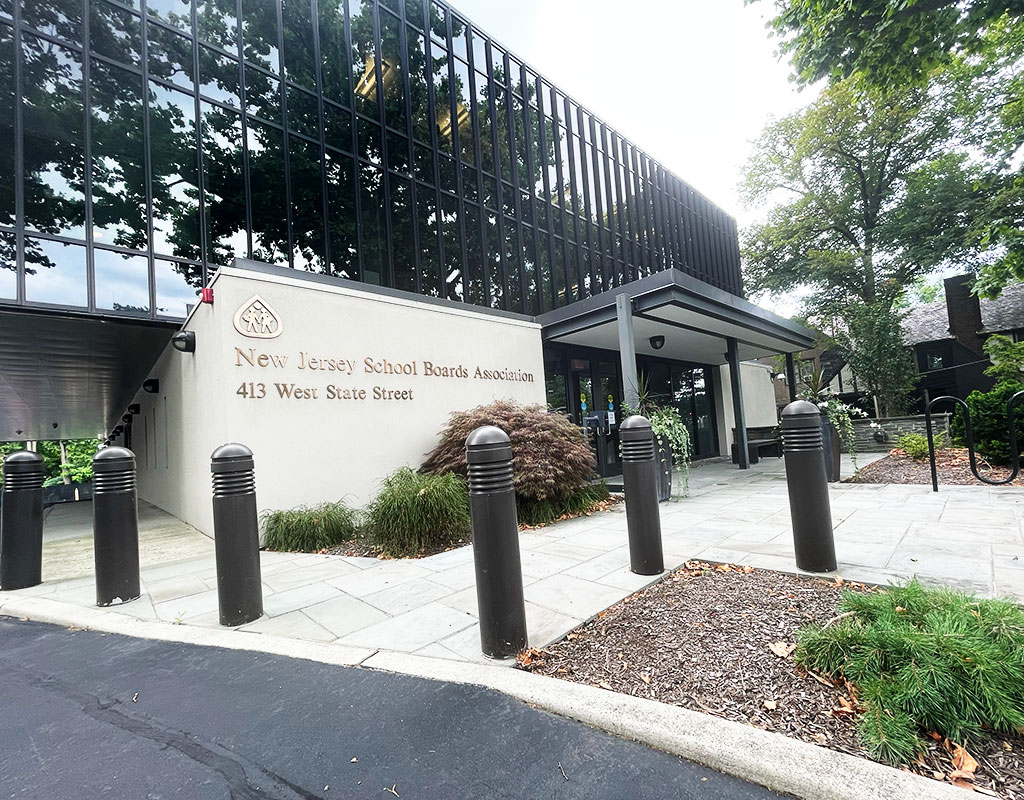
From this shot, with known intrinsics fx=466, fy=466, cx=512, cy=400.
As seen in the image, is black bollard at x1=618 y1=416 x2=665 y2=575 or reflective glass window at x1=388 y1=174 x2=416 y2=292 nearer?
black bollard at x1=618 y1=416 x2=665 y2=575

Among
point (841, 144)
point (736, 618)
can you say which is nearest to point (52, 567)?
→ point (736, 618)

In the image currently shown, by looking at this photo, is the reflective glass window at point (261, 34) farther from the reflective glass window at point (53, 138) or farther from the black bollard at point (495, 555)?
the black bollard at point (495, 555)

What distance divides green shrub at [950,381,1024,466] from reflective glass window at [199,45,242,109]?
15297mm

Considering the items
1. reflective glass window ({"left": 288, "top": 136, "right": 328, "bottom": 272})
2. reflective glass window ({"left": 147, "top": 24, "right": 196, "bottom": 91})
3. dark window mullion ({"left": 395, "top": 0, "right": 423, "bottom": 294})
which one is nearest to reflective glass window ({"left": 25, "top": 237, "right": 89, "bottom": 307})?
reflective glass window ({"left": 288, "top": 136, "right": 328, "bottom": 272})

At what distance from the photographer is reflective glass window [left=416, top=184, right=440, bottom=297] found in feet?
35.1

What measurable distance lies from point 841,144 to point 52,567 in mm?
29239

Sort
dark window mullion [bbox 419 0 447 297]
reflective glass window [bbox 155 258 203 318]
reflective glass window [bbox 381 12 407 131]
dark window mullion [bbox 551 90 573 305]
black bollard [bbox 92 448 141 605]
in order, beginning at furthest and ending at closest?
dark window mullion [bbox 551 90 573 305] → reflective glass window [bbox 381 12 407 131] → dark window mullion [bbox 419 0 447 297] → reflective glass window [bbox 155 258 203 318] → black bollard [bbox 92 448 141 605]

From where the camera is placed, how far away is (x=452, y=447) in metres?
7.50

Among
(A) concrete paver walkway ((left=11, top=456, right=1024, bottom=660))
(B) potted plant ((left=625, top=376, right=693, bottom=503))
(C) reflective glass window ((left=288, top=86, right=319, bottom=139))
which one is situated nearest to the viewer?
(A) concrete paver walkway ((left=11, top=456, right=1024, bottom=660))

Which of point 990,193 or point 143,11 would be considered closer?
point 143,11

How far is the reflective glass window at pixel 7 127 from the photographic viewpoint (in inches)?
303

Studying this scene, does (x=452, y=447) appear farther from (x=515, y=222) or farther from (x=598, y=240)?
(x=598, y=240)

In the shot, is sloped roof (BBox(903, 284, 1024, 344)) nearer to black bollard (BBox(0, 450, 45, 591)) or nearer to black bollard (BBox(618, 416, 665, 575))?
black bollard (BBox(618, 416, 665, 575))

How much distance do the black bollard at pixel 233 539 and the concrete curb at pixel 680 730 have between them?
276 mm
